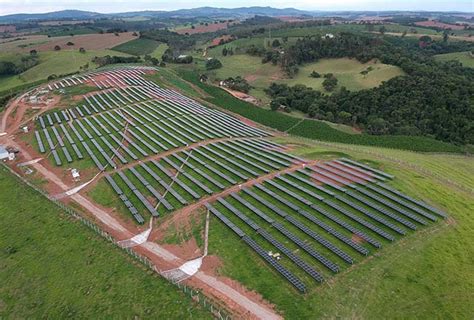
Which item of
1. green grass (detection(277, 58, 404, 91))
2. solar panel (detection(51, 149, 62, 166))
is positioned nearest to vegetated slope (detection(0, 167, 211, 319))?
solar panel (detection(51, 149, 62, 166))

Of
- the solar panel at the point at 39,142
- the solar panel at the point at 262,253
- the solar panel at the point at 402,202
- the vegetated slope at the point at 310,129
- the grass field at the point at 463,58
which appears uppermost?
the solar panel at the point at 402,202

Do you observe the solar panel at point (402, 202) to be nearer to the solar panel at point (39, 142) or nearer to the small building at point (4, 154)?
the solar panel at point (39, 142)

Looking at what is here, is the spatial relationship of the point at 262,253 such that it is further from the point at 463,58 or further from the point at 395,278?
the point at 463,58

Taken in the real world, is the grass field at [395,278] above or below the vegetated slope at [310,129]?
above

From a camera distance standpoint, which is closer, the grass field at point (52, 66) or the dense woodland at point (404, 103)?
the dense woodland at point (404, 103)

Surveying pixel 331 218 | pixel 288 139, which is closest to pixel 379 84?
pixel 288 139

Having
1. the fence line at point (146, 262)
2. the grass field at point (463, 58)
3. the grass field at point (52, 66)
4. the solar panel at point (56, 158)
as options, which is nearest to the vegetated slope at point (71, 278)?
the fence line at point (146, 262)

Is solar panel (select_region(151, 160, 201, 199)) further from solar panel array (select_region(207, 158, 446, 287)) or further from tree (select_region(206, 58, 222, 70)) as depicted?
tree (select_region(206, 58, 222, 70))
